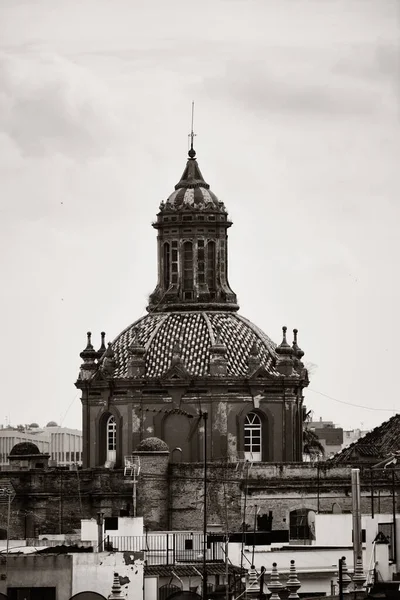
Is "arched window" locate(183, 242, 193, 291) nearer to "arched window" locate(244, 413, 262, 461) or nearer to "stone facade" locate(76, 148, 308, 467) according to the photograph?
"stone facade" locate(76, 148, 308, 467)

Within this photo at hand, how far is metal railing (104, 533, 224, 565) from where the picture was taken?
113 m

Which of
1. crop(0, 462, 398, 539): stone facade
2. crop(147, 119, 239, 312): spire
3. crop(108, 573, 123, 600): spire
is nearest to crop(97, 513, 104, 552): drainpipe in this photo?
crop(108, 573, 123, 600): spire

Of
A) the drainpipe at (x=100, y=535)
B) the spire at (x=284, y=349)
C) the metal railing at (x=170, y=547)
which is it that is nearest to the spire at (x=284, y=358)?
the spire at (x=284, y=349)

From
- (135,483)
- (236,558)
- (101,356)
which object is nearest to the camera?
(236,558)

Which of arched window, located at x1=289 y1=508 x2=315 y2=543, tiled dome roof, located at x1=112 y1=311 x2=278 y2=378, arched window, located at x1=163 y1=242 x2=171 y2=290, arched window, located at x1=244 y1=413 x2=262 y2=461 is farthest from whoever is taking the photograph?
arched window, located at x1=163 y1=242 x2=171 y2=290

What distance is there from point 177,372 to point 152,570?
107 feet

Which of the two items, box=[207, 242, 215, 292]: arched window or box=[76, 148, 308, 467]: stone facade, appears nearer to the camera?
box=[76, 148, 308, 467]: stone facade

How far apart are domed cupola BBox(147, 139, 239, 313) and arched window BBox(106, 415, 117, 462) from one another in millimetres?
5317

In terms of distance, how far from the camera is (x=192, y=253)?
14388cm

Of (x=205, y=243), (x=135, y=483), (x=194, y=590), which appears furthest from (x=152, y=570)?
(x=205, y=243)

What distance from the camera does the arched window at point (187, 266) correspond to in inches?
5660

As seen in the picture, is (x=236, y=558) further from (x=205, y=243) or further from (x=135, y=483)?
(x=205, y=243)

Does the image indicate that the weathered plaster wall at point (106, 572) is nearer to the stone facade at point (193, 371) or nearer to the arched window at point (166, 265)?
the stone facade at point (193, 371)

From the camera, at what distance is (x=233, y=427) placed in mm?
141375
